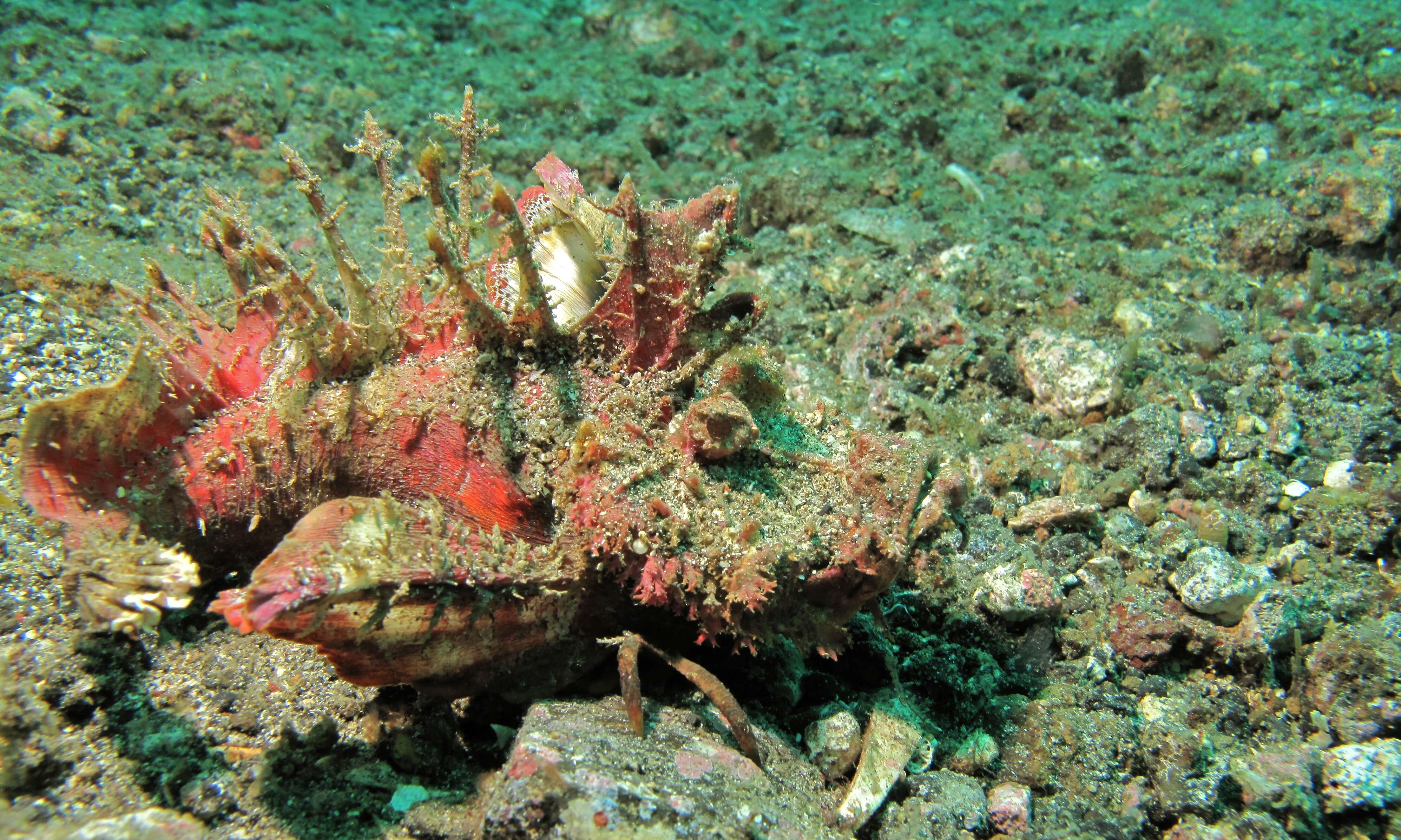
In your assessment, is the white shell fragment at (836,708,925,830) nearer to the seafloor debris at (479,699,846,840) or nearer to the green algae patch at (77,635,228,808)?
the seafloor debris at (479,699,846,840)

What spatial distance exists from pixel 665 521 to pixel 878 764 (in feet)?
4.42

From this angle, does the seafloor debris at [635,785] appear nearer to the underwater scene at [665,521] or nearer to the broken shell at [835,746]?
the underwater scene at [665,521]

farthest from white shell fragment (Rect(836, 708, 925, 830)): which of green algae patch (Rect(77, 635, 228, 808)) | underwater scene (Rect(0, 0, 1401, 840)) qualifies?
green algae patch (Rect(77, 635, 228, 808))

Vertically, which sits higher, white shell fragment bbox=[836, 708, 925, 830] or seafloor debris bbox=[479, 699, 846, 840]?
seafloor debris bbox=[479, 699, 846, 840]

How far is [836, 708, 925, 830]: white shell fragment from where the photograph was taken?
250cm

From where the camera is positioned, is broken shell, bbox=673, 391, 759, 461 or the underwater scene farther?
broken shell, bbox=673, 391, 759, 461

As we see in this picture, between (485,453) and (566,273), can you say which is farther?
(566,273)

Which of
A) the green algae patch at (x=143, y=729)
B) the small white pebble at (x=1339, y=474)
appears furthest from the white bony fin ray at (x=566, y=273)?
the small white pebble at (x=1339, y=474)

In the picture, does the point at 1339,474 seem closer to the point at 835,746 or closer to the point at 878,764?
the point at 878,764

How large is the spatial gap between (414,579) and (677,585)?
0.80m

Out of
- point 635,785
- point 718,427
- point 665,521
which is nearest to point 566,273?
point 718,427

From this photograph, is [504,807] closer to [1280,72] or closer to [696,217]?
[696,217]

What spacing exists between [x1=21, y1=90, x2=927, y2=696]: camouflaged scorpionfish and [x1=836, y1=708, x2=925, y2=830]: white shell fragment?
1.80 feet

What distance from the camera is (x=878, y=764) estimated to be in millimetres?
2611
